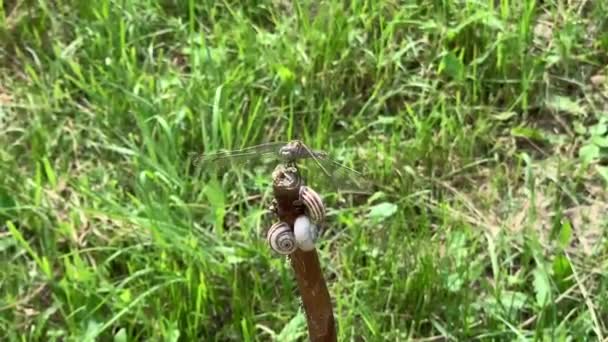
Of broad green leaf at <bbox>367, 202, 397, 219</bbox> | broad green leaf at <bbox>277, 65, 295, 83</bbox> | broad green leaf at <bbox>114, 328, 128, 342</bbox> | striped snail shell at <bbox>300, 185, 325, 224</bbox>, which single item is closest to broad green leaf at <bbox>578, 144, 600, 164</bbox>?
broad green leaf at <bbox>367, 202, 397, 219</bbox>

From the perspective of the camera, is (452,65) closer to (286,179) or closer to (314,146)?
(314,146)

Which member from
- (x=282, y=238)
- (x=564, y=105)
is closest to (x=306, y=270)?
(x=282, y=238)


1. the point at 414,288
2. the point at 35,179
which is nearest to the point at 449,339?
the point at 414,288

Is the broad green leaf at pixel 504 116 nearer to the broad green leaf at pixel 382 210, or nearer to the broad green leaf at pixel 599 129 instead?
the broad green leaf at pixel 599 129

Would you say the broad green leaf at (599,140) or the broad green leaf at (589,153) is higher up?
the broad green leaf at (599,140)

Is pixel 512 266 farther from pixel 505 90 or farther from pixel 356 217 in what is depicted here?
pixel 505 90

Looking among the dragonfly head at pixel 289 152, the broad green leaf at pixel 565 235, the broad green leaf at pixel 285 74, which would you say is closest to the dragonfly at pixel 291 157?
the dragonfly head at pixel 289 152
